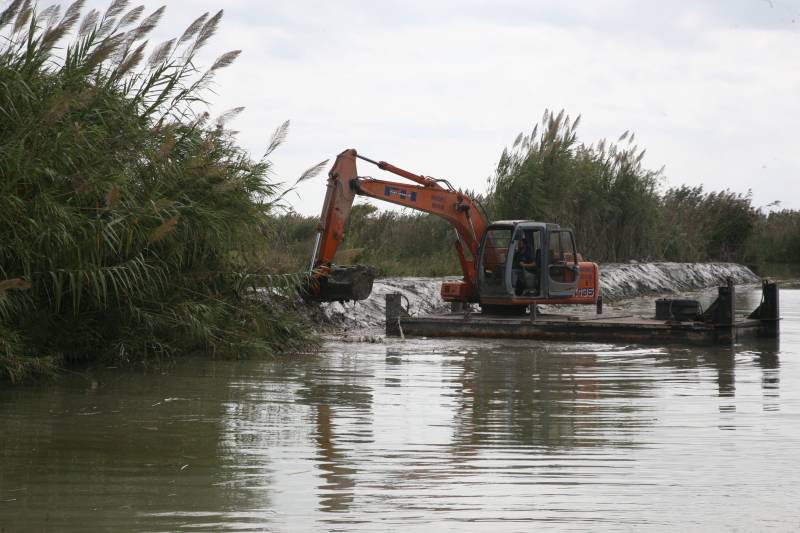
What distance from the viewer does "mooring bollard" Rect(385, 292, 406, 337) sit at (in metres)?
16.2

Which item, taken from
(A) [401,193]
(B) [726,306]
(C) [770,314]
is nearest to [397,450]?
(B) [726,306]

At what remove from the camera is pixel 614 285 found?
26.3m

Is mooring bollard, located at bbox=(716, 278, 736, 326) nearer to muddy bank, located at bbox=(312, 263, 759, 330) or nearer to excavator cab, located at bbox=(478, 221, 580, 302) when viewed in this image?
excavator cab, located at bbox=(478, 221, 580, 302)

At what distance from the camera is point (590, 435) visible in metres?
7.43

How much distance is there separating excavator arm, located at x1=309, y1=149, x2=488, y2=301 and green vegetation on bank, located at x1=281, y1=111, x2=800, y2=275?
287 centimetres

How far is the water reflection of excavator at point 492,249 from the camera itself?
53.2 feet

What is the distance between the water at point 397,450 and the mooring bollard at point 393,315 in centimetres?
443

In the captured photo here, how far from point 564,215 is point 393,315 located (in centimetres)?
1140

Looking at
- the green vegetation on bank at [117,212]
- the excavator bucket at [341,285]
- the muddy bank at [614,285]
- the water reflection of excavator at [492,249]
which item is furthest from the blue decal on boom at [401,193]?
the green vegetation on bank at [117,212]

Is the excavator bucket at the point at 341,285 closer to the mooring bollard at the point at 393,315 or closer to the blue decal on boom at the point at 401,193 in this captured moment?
the mooring bollard at the point at 393,315

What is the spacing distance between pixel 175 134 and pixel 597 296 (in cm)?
914

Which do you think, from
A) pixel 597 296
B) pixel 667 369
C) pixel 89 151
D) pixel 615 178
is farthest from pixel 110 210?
pixel 615 178

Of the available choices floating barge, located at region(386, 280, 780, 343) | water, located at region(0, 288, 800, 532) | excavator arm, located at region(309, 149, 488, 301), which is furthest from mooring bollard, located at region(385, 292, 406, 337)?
water, located at region(0, 288, 800, 532)

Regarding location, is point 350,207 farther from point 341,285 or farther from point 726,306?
point 726,306
